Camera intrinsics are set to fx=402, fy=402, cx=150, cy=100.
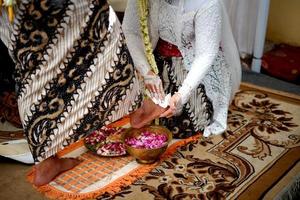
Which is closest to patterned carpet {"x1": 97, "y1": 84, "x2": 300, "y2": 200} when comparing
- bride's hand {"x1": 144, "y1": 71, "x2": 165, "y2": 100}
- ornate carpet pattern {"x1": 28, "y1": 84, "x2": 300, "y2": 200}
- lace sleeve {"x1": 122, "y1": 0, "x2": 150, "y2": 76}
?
ornate carpet pattern {"x1": 28, "y1": 84, "x2": 300, "y2": 200}

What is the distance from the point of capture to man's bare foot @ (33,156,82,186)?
169cm

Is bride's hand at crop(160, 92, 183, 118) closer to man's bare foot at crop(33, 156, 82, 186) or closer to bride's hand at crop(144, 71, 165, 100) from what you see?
bride's hand at crop(144, 71, 165, 100)

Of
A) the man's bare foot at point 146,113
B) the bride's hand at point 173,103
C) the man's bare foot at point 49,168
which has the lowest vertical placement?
the man's bare foot at point 49,168

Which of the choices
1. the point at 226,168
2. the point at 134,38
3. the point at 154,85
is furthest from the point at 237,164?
the point at 134,38

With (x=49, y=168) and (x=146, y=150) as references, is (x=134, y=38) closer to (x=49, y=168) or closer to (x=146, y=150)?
(x=146, y=150)

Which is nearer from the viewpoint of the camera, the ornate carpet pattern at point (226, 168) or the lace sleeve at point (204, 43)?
the ornate carpet pattern at point (226, 168)

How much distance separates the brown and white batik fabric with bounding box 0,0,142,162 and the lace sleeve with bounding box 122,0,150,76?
0.78ft

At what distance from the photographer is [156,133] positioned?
1914 mm

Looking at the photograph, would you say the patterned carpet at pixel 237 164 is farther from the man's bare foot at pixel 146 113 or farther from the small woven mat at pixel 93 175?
the man's bare foot at pixel 146 113

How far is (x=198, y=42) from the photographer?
6.10 ft

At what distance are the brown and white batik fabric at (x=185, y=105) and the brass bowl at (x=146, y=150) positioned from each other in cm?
18

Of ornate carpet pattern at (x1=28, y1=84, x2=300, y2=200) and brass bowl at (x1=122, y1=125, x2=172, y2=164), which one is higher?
brass bowl at (x1=122, y1=125, x2=172, y2=164)

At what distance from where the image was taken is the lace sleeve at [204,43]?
5.97 feet

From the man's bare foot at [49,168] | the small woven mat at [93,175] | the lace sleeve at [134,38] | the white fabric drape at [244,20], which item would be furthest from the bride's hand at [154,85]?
the white fabric drape at [244,20]
